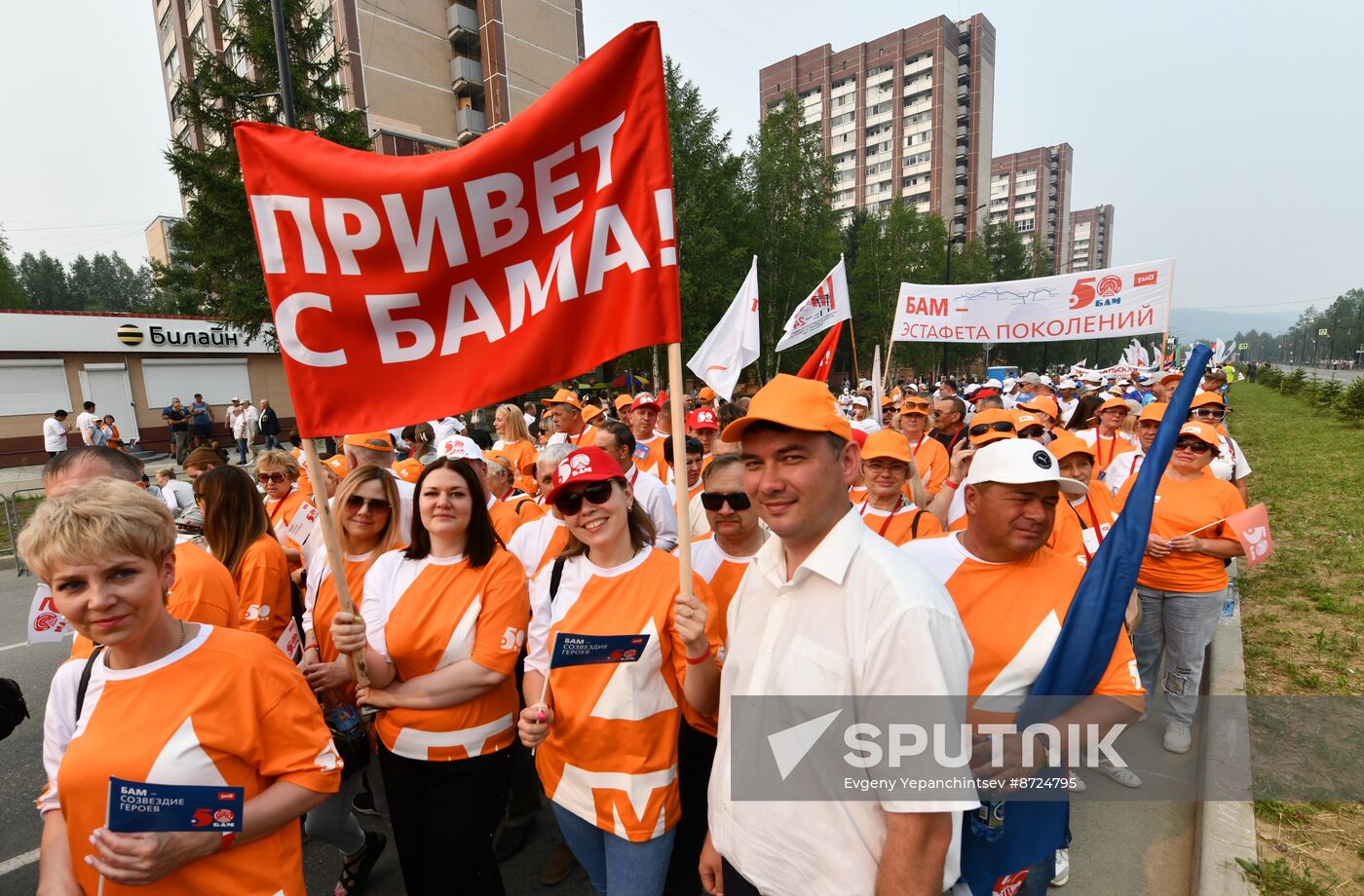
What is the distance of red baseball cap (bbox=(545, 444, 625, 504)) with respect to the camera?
8.10ft

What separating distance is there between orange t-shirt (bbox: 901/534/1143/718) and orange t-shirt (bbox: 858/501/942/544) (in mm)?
1182

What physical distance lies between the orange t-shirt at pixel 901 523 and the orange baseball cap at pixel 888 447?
328 mm

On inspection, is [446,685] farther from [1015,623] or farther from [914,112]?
[914,112]

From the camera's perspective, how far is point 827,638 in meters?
1.64

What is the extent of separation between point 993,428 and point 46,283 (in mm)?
111138

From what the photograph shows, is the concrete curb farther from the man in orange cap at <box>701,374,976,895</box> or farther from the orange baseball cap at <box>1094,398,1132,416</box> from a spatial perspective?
the orange baseball cap at <box>1094,398,1132,416</box>

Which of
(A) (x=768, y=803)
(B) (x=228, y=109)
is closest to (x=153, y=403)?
(B) (x=228, y=109)

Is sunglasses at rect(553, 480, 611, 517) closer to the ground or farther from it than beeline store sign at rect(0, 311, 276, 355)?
closer to the ground

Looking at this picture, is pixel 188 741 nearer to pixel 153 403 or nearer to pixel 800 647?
pixel 800 647

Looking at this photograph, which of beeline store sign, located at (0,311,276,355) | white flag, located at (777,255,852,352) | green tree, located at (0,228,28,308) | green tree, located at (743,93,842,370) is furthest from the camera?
green tree, located at (0,228,28,308)

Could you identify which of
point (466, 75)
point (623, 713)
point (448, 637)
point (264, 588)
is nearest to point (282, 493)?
point (264, 588)

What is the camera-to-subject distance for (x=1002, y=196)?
108375 mm

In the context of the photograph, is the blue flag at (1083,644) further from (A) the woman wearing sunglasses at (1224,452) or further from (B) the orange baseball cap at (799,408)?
(A) the woman wearing sunglasses at (1224,452)

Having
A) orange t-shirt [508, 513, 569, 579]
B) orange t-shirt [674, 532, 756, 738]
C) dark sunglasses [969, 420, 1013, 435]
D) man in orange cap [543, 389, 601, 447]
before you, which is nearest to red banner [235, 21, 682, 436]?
orange t-shirt [674, 532, 756, 738]
